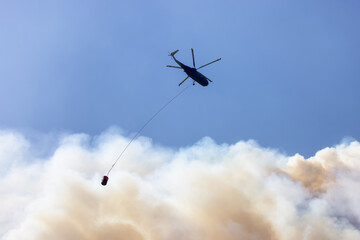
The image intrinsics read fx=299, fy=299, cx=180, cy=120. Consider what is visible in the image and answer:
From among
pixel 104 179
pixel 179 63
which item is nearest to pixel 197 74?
pixel 179 63

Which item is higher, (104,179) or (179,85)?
(179,85)

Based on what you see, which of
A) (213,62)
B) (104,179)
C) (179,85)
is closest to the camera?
(104,179)

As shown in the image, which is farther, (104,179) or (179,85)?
(179,85)

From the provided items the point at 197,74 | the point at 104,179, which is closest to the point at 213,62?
the point at 197,74

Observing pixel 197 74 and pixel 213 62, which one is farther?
pixel 197 74

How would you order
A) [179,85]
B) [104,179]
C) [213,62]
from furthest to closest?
[179,85], [213,62], [104,179]

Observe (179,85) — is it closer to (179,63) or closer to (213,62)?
(179,63)

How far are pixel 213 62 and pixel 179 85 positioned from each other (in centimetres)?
1112

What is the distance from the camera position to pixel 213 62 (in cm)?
7438

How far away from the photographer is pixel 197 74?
7956 cm

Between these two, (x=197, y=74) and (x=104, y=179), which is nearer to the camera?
(x=104, y=179)

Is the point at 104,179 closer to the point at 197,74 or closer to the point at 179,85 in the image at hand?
the point at 179,85

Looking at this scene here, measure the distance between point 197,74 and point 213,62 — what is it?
672 cm

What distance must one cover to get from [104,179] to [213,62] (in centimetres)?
3807
